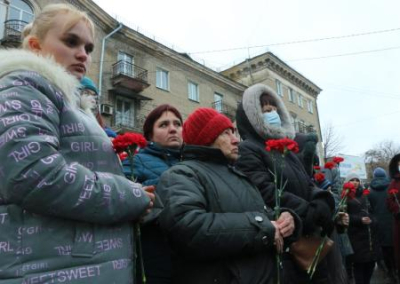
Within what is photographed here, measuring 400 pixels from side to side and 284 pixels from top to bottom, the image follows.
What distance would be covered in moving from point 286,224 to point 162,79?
18.1m

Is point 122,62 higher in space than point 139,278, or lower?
higher

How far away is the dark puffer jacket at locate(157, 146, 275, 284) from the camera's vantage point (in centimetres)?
166

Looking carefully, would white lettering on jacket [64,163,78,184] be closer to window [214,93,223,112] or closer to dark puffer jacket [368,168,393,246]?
dark puffer jacket [368,168,393,246]

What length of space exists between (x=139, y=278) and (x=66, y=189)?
0.73m

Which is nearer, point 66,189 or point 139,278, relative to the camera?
point 66,189

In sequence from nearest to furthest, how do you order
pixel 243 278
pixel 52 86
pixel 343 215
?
pixel 52 86, pixel 243 278, pixel 343 215

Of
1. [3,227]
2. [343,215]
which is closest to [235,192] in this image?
[3,227]

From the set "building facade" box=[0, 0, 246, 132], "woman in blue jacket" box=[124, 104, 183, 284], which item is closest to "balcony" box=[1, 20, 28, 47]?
"building facade" box=[0, 0, 246, 132]

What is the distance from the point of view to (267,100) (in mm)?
3115

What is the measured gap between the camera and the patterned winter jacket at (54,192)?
1089 mm

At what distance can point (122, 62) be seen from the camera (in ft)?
54.5

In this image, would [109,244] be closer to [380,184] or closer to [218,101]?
[380,184]

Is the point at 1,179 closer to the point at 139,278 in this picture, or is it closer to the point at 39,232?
the point at 39,232

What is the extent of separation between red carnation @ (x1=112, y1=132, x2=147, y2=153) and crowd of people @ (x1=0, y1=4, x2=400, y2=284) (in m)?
0.05
